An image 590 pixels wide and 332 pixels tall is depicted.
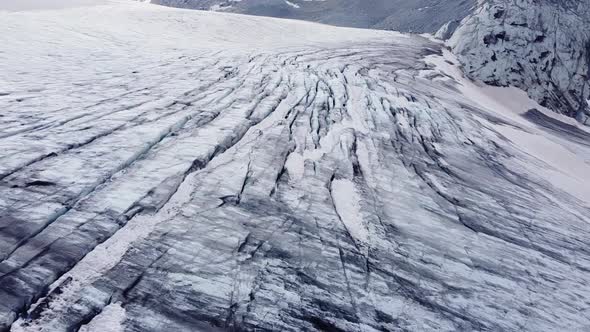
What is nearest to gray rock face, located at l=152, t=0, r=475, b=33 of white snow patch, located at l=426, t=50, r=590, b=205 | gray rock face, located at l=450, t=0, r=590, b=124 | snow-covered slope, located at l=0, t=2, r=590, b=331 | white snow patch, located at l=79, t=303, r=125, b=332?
gray rock face, located at l=450, t=0, r=590, b=124

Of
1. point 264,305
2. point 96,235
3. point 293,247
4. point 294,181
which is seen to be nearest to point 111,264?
point 96,235

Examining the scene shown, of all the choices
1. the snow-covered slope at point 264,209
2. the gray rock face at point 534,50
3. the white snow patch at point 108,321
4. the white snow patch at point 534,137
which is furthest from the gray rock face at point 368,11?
the white snow patch at point 108,321

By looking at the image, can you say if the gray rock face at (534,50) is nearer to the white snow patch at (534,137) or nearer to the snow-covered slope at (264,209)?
the white snow patch at (534,137)

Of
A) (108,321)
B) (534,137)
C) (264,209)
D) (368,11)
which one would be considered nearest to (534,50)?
(534,137)

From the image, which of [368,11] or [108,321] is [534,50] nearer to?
[108,321]

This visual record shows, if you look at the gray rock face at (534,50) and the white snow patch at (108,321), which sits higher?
the gray rock face at (534,50)

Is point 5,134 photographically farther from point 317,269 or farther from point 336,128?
point 336,128
